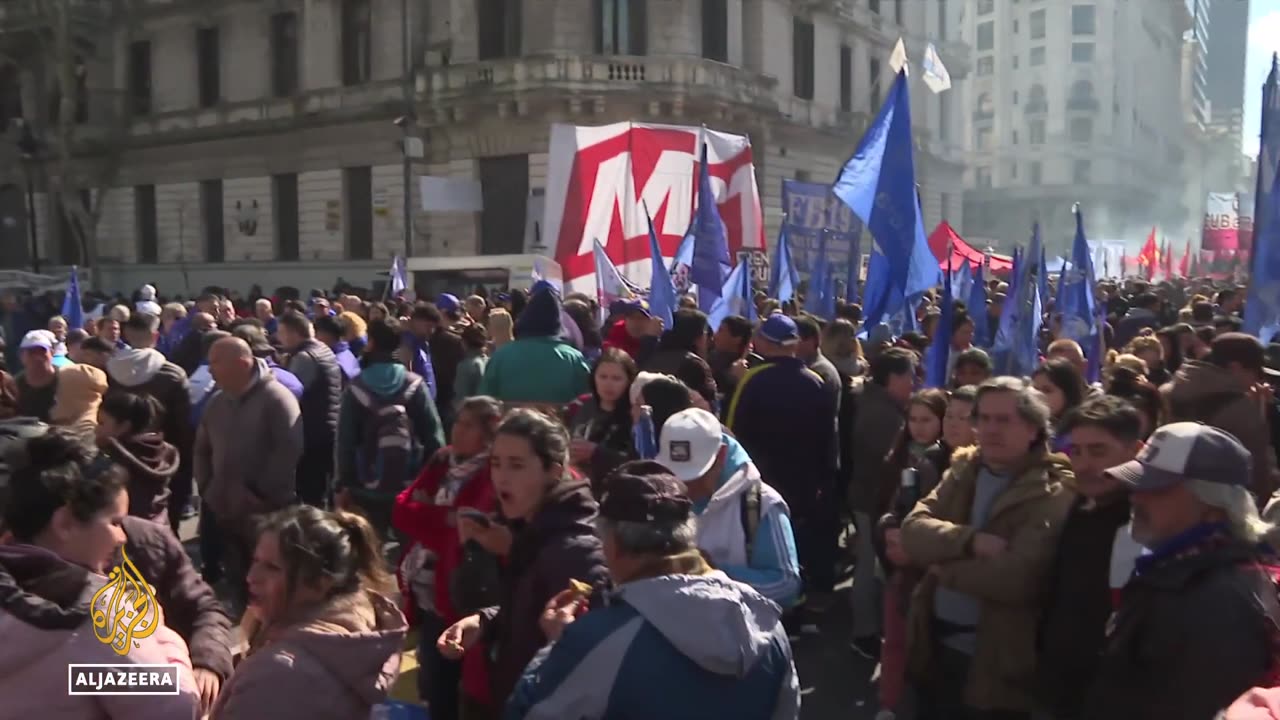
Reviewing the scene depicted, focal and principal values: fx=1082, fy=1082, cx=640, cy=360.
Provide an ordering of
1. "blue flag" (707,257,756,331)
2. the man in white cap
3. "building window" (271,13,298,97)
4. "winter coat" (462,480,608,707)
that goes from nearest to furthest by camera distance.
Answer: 1. "winter coat" (462,480,608,707)
2. the man in white cap
3. "blue flag" (707,257,756,331)
4. "building window" (271,13,298,97)

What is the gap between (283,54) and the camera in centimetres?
3000

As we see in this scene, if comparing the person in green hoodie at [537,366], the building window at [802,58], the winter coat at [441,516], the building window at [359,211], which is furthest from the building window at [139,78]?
the winter coat at [441,516]

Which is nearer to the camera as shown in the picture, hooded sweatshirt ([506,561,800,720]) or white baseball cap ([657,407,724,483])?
hooded sweatshirt ([506,561,800,720])

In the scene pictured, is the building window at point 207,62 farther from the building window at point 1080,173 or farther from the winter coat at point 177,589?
the building window at point 1080,173

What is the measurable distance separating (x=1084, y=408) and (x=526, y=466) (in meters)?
1.65

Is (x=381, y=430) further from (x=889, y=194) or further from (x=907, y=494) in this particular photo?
(x=889, y=194)

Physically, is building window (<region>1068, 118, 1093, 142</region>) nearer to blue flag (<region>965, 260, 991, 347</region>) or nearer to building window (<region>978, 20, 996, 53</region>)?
building window (<region>978, 20, 996, 53</region>)

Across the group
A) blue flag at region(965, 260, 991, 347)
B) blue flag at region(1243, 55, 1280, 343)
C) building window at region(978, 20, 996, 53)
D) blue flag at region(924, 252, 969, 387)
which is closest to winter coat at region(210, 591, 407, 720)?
blue flag at region(924, 252, 969, 387)

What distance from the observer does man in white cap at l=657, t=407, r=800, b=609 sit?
3.36m

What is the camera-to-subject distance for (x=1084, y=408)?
3.20 meters

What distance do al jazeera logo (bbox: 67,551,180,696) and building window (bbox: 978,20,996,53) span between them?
272ft

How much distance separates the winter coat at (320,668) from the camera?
2303 millimetres

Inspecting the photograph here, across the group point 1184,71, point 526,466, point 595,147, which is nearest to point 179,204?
point 595,147

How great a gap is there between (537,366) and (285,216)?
26897mm
